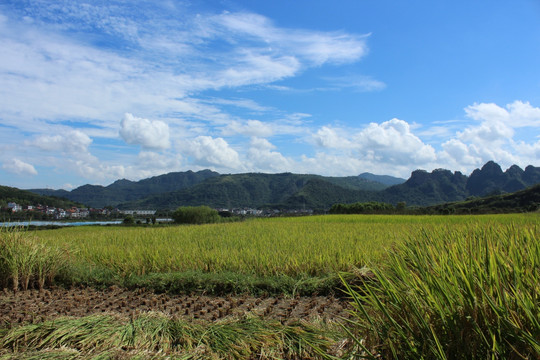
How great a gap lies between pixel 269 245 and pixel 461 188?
13896 cm

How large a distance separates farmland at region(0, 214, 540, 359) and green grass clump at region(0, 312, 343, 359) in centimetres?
1

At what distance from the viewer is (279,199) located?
150 m

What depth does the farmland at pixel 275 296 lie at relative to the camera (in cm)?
176

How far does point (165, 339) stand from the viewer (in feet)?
9.70

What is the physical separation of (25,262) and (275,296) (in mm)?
4170

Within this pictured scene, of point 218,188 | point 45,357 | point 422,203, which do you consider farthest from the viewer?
point 218,188

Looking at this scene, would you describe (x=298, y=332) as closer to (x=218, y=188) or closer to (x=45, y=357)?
(x=45, y=357)

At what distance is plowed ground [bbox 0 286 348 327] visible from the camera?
3.67 m

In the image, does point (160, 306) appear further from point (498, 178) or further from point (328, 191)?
point (498, 178)

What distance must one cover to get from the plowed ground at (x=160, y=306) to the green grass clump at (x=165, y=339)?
342 mm

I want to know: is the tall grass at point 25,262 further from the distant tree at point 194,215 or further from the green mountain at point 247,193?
the green mountain at point 247,193

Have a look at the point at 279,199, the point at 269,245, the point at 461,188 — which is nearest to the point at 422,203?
the point at 461,188

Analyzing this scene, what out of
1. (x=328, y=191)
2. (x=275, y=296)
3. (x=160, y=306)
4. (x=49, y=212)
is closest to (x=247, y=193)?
(x=328, y=191)

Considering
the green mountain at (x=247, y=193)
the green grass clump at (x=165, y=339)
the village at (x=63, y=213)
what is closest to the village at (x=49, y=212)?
the village at (x=63, y=213)
